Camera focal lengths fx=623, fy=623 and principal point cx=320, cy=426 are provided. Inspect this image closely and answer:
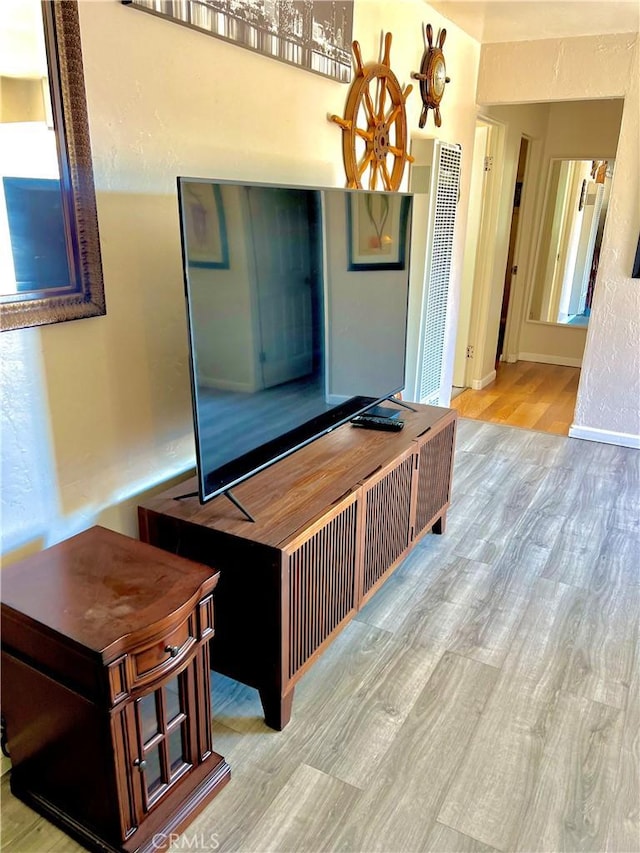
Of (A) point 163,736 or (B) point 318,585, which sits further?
(B) point 318,585

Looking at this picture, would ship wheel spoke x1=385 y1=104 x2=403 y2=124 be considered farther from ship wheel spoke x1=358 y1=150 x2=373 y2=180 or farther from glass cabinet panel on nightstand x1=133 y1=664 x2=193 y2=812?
glass cabinet panel on nightstand x1=133 y1=664 x2=193 y2=812

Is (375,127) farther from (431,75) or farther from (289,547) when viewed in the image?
(289,547)

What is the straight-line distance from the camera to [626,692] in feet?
6.31

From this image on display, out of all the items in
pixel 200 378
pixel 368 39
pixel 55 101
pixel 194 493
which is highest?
pixel 368 39

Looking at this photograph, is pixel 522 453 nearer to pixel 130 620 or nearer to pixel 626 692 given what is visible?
pixel 626 692

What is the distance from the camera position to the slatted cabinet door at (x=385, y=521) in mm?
2043

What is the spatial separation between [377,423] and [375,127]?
1407 mm

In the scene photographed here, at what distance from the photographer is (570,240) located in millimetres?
5711

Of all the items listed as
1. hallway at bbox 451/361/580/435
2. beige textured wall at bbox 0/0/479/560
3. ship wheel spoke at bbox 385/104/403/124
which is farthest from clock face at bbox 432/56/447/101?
hallway at bbox 451/361/580/435

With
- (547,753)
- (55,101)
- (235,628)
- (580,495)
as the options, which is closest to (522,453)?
(580,495)

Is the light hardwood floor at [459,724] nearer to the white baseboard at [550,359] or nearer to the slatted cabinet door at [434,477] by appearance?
the slatted cabinet door at [434,477]

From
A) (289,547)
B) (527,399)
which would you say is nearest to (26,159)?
(289,547)

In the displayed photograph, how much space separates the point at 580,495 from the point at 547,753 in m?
1.82

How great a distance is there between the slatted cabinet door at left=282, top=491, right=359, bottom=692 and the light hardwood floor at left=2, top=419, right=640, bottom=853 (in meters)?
0.18
